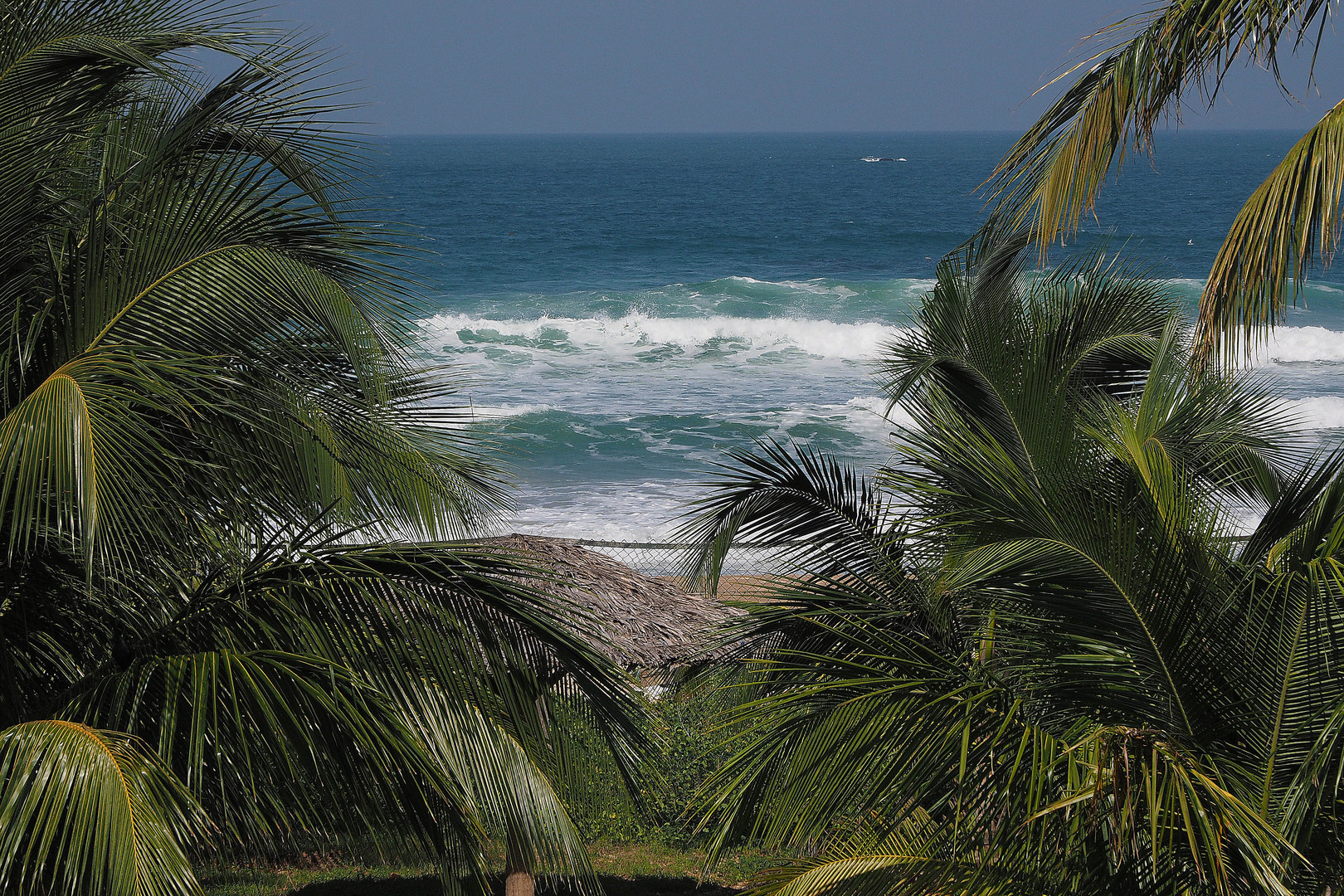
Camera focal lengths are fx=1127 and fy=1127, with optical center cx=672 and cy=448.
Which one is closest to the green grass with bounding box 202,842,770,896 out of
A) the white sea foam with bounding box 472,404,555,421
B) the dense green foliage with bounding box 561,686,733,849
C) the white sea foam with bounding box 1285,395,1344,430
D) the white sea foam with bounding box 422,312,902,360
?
the dense green foliage with bounding box 561,686,733,849

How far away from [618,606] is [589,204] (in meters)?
67.1

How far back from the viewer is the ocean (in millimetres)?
19234

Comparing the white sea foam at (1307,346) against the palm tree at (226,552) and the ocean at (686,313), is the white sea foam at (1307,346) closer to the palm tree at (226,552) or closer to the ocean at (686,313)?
the ocean at (686,313)

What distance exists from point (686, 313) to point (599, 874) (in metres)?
29.4

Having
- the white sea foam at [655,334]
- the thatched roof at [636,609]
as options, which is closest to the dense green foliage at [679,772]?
the thatched roof at [636,609]

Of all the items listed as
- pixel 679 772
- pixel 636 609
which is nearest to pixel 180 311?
pixel 636 609

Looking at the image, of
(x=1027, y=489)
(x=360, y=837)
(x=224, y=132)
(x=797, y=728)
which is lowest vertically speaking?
(x=360, y=837)

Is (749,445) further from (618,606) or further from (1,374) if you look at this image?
(1,374)

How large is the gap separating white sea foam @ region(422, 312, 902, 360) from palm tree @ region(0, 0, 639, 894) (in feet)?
91.2

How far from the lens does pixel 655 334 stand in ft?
111

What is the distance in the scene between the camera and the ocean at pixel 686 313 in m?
19.2

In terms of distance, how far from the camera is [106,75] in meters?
4.29

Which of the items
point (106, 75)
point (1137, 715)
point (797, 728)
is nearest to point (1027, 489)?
point (1137, 715)

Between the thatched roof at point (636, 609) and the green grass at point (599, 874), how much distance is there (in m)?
1.28
